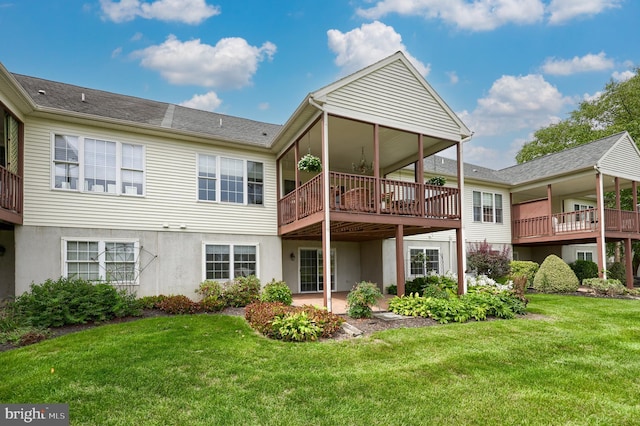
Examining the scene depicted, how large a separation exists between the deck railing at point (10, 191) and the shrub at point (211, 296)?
520cm

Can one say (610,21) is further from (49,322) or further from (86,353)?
(49,322)

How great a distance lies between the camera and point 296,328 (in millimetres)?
7164

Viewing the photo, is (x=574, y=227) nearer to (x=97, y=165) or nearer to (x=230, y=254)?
(x=230, y=254)

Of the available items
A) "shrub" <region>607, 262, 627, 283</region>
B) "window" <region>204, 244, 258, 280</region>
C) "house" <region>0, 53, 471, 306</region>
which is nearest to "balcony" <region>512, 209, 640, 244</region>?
"shrub" <region>607, 262, 627, 283</region>

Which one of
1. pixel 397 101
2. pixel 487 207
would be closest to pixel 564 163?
pixel 487 207

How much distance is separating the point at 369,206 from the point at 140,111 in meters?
8.80

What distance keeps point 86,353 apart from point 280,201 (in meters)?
7.96

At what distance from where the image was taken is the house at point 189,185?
9703 mm

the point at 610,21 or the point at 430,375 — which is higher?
the point at 610,21

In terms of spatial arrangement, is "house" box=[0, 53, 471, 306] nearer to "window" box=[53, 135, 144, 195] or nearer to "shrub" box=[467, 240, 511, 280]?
"window" box=[53, 135, 144, 195]

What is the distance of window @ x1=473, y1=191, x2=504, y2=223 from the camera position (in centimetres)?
1812

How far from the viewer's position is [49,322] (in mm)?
7883

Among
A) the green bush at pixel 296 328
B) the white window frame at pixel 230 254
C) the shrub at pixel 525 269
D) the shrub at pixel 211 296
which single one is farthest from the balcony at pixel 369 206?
the shrub at pixel 525 269

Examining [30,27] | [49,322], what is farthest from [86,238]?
[30,27]
